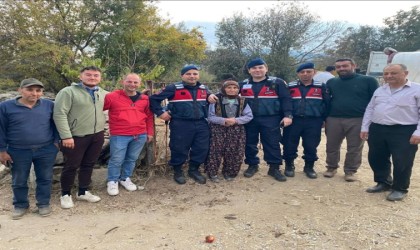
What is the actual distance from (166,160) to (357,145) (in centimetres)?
280

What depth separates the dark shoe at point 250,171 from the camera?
4992 mm

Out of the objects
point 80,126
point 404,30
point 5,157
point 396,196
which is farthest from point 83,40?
point 404,30

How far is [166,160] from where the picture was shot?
198 inches

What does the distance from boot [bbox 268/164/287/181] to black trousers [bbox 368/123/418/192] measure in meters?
1.21

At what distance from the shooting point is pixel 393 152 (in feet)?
13.5

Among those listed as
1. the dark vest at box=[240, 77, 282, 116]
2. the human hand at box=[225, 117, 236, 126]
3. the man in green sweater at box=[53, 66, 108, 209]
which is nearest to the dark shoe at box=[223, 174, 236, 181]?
the human hand at box=[225, 117, 236, 126]

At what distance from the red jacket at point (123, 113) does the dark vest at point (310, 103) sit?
2199 millimetres

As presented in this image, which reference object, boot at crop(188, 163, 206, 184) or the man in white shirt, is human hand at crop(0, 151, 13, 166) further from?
the man in white shirt

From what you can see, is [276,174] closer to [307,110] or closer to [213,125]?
[307,110]

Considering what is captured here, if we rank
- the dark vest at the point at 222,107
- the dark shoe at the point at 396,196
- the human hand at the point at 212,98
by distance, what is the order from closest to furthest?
the dark shoe at the point at 396,196 < the human hand at the point at 212,98 < the dark vest at the point at 222,107

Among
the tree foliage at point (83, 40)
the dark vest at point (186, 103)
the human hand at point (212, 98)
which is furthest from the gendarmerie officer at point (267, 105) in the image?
the tree foliage at point (83, 40)

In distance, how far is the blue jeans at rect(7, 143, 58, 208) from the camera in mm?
3516

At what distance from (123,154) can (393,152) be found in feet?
11.1

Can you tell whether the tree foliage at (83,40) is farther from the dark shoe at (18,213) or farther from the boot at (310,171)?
the dark shoe at (18,213)
